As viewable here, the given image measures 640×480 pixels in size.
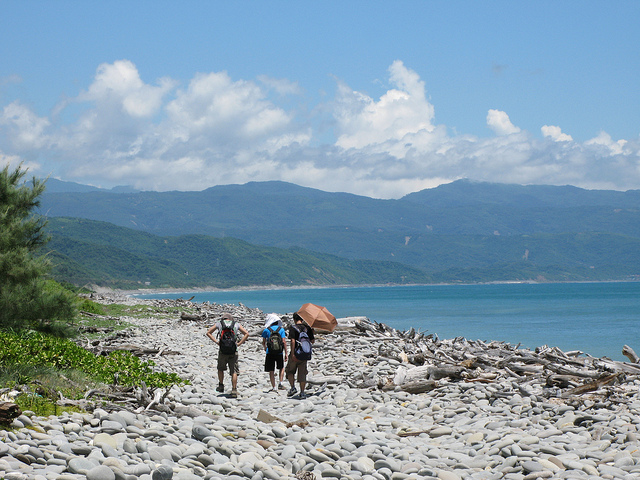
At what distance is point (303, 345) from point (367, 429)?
154 inches

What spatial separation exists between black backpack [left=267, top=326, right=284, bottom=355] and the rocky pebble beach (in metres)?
1.21

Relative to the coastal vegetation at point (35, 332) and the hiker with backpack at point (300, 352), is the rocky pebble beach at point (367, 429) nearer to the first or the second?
the hiker with backpack at point (300, 352)

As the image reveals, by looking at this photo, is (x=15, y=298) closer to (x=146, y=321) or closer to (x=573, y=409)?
(x=573, y=409)

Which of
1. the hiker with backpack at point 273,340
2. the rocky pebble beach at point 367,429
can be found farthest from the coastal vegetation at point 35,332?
the hiker with backpack at point 273,340

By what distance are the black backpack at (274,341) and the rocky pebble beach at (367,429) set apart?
1214 mm

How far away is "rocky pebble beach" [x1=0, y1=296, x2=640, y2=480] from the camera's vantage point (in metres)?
7.50

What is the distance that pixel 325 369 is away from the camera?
18734 millimetres

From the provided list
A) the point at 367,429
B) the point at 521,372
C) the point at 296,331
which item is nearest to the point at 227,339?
the point at 296,331

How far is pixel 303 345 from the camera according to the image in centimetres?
1434

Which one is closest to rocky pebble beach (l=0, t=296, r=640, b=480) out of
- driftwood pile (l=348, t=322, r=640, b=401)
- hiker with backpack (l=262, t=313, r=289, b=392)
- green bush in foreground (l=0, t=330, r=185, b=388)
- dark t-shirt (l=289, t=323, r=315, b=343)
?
driftwood pile (l=348, t=322, r=640, b=401)

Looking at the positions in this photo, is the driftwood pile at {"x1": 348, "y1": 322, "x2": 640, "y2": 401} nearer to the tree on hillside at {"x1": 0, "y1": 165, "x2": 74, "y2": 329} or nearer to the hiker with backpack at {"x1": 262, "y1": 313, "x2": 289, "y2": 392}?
the hiker with backpack at {"x1": 262, "y1": 313, "x2": 289, "y2": 392}

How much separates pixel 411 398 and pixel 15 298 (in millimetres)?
12198

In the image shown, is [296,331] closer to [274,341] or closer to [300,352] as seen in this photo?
[300,352]

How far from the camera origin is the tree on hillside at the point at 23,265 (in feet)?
56.5
